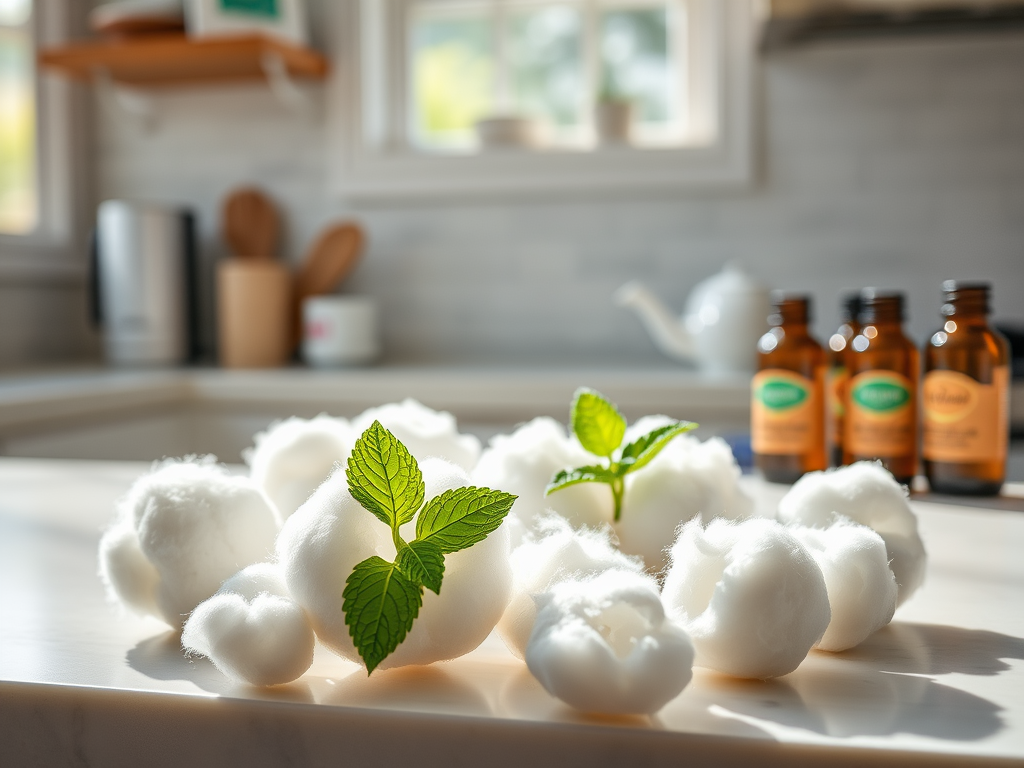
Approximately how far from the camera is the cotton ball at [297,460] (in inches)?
20.5

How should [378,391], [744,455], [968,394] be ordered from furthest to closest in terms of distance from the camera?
[378,391]
[744,455]
[968,394]

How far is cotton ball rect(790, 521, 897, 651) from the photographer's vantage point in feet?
1.41

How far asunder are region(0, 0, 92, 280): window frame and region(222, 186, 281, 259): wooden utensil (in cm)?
50

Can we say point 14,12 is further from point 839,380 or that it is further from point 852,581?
point 852,581

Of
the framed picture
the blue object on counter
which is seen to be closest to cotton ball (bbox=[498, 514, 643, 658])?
the blue object on counter

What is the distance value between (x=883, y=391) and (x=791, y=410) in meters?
0.09

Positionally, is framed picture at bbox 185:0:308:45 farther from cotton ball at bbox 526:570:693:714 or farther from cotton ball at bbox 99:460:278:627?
cotton ball at bbox 526:570:693:714

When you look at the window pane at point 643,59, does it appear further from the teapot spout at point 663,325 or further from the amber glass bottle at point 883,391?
the amber glass bottle at point 883,391

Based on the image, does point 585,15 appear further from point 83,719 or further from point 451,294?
point 83,719

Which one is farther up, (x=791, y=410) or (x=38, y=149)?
(x=38, y=149)

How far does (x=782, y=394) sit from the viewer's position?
96 centimetres

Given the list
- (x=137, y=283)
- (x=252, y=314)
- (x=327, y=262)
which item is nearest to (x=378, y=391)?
(x=252, y=314)

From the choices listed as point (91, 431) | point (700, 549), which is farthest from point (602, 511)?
point (91, 431)

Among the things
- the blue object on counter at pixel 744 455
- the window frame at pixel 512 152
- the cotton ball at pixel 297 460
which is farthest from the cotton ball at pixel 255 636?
the window frame at pixel 512 152
